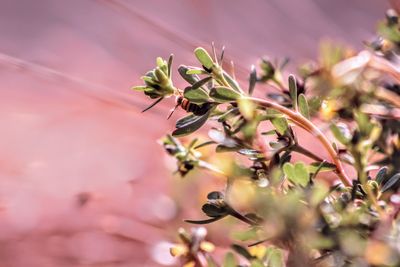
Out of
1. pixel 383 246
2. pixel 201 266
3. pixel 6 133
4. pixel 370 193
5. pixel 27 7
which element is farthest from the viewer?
pixel 27 7

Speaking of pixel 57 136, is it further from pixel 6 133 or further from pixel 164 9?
pixel 164 9

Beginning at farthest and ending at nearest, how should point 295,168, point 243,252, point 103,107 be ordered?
point 103,107
point 243,252
point 295,168

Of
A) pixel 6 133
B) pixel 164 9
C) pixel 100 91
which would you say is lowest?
pixel 6 133

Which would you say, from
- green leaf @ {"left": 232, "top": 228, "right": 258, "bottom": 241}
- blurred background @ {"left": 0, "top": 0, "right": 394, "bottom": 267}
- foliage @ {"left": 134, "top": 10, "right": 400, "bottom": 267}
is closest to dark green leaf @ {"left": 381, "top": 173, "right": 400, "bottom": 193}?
foliage @ {"left": 134, "top": 10, "right": 400, "bottom": 267}

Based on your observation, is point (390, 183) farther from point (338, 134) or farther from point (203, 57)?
point (203, 57)

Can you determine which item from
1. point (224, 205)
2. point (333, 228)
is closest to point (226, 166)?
point (224, 205)

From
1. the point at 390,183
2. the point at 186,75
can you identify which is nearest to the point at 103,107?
the point at 186,75

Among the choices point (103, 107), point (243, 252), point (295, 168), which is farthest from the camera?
point (103, 107)

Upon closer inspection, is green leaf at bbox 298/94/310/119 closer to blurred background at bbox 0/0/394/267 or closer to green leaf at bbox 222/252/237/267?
green leaf at bbox 222/252/237/267
